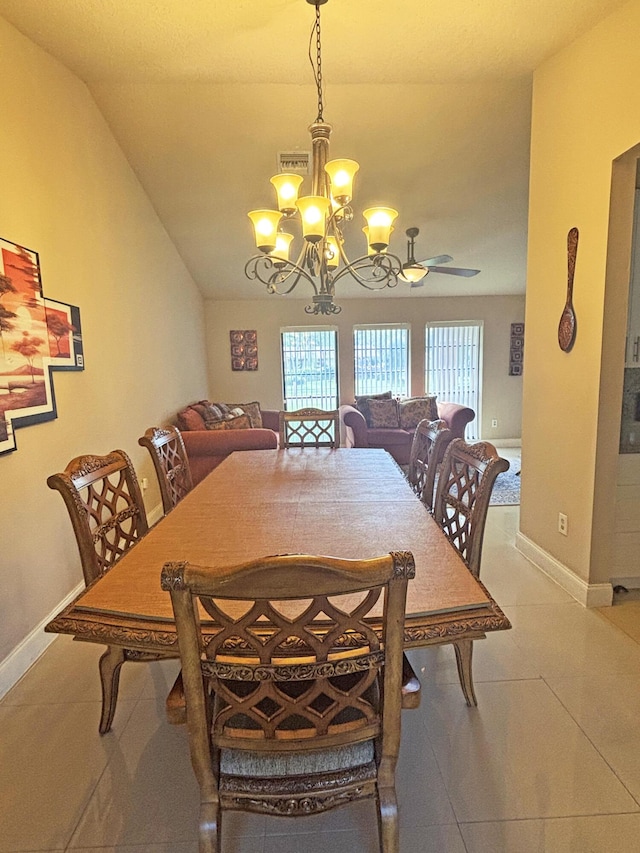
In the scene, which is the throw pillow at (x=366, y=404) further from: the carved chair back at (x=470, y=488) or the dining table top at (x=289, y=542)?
the carved chair back at (x=470, y=488)

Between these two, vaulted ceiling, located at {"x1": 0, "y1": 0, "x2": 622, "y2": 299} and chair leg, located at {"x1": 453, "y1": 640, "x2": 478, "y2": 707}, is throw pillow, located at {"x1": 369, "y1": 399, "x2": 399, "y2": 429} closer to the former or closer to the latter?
vaulted ceiling, located at {"x1": 0, "y1": 0, "x2": 622, "y2": 299}

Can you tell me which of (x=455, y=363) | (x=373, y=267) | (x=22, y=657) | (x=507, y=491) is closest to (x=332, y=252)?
(x=373, y=267)

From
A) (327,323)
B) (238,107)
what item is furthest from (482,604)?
(327,323)

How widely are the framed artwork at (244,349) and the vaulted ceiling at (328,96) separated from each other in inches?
56.4

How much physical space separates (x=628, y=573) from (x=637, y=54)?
252 cm

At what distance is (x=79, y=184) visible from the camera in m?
2.78

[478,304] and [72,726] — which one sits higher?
[478,304]

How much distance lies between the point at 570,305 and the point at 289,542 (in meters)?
2.05

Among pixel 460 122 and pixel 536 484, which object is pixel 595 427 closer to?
pixel 536 484

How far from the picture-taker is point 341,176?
2.15 meters

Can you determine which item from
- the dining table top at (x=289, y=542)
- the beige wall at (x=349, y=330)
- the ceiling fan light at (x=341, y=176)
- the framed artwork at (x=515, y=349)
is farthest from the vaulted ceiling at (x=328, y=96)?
the dining table top at (x=289, y=542)

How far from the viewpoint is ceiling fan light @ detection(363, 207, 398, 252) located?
2.12 meters

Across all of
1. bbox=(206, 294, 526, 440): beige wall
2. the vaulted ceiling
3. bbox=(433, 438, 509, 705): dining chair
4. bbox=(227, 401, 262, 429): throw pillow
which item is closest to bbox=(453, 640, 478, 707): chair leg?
bbox=(433, 438, 509, 705): dining chair

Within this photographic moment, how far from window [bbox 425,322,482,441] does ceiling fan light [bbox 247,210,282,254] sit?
4826mm
